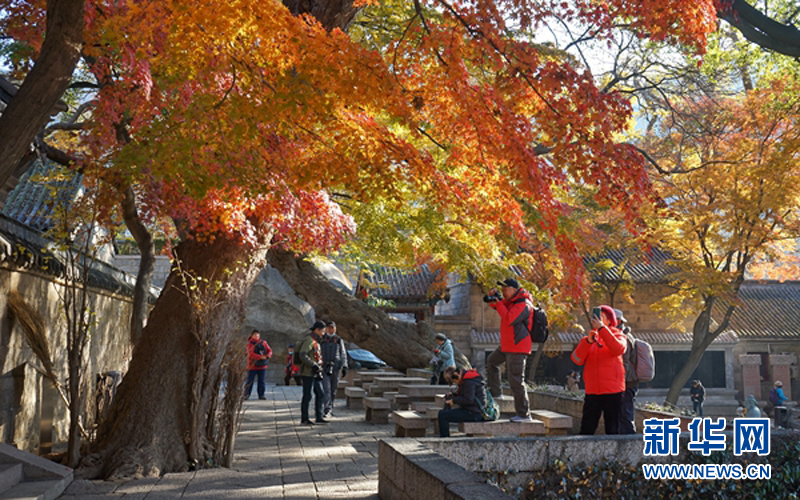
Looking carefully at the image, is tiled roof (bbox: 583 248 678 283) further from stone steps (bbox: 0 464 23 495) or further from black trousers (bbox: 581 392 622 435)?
stone steps (bbox: 0 464 23 495)

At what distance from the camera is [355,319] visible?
15898 mm

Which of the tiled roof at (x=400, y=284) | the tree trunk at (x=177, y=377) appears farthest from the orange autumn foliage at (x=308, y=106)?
the tiled roof at (x=400, y=284)

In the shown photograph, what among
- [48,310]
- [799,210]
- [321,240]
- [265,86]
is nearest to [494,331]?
[799,210]

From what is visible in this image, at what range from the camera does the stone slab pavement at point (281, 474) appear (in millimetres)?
6340

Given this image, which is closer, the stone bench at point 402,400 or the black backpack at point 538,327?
the black backpack at point 538,327

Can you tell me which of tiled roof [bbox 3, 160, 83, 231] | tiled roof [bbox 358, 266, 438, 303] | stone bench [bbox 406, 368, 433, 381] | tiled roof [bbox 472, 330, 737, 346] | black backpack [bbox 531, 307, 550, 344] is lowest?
stone bench [bbox 406, 368, 433, 381]

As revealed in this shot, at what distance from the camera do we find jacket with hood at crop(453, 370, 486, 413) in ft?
26.3

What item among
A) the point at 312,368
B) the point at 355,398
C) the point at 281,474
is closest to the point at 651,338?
the point at 355,398

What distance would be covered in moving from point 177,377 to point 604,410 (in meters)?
5.10

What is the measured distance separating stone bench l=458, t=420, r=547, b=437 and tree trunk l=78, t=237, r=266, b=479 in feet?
10.5

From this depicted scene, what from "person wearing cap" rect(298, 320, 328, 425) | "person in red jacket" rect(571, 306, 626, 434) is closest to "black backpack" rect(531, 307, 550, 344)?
"person in red jacket" rect(571, 306, 626, 434)

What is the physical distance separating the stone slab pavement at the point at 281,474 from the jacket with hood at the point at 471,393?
130 cm

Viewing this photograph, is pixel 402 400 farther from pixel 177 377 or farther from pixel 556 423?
pixel 177 377

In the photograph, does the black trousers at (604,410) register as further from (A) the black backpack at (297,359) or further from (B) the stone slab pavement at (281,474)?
(A) the black backpack at (297,359)
